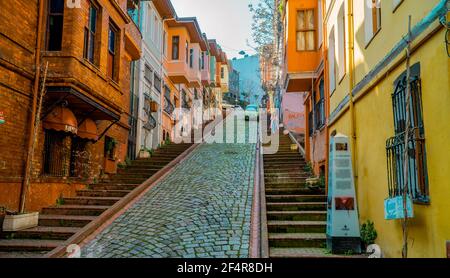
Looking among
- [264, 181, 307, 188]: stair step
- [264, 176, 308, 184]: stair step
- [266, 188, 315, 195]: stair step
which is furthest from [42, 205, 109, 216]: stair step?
[264, 176, 308, 184]: stair step

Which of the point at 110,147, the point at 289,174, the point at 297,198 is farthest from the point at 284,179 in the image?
the point at 110,147

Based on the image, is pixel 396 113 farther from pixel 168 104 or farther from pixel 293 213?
pixel 168 104

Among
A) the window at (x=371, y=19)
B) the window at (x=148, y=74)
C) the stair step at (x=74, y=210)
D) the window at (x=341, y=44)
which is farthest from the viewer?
the window at (x=148, y=74)

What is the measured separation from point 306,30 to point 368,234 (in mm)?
8877

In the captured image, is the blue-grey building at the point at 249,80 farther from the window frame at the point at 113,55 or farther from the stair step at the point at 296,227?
the stair step at the point at 296,227

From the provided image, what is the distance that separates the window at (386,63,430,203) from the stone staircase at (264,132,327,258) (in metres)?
2.25

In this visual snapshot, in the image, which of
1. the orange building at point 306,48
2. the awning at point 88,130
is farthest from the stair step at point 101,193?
the orange building at point 306,48

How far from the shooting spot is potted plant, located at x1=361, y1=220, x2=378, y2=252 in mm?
6984

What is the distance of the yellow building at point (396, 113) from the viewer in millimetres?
4465

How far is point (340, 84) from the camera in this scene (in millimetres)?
9828

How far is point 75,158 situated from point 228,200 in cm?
497

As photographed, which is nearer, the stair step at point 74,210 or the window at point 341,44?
the stair step at point 74,210

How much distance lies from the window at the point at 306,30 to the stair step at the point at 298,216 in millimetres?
6876

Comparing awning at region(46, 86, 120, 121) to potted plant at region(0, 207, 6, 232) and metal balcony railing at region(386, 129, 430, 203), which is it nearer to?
potted plant at region(0, 207, 6, 232)
